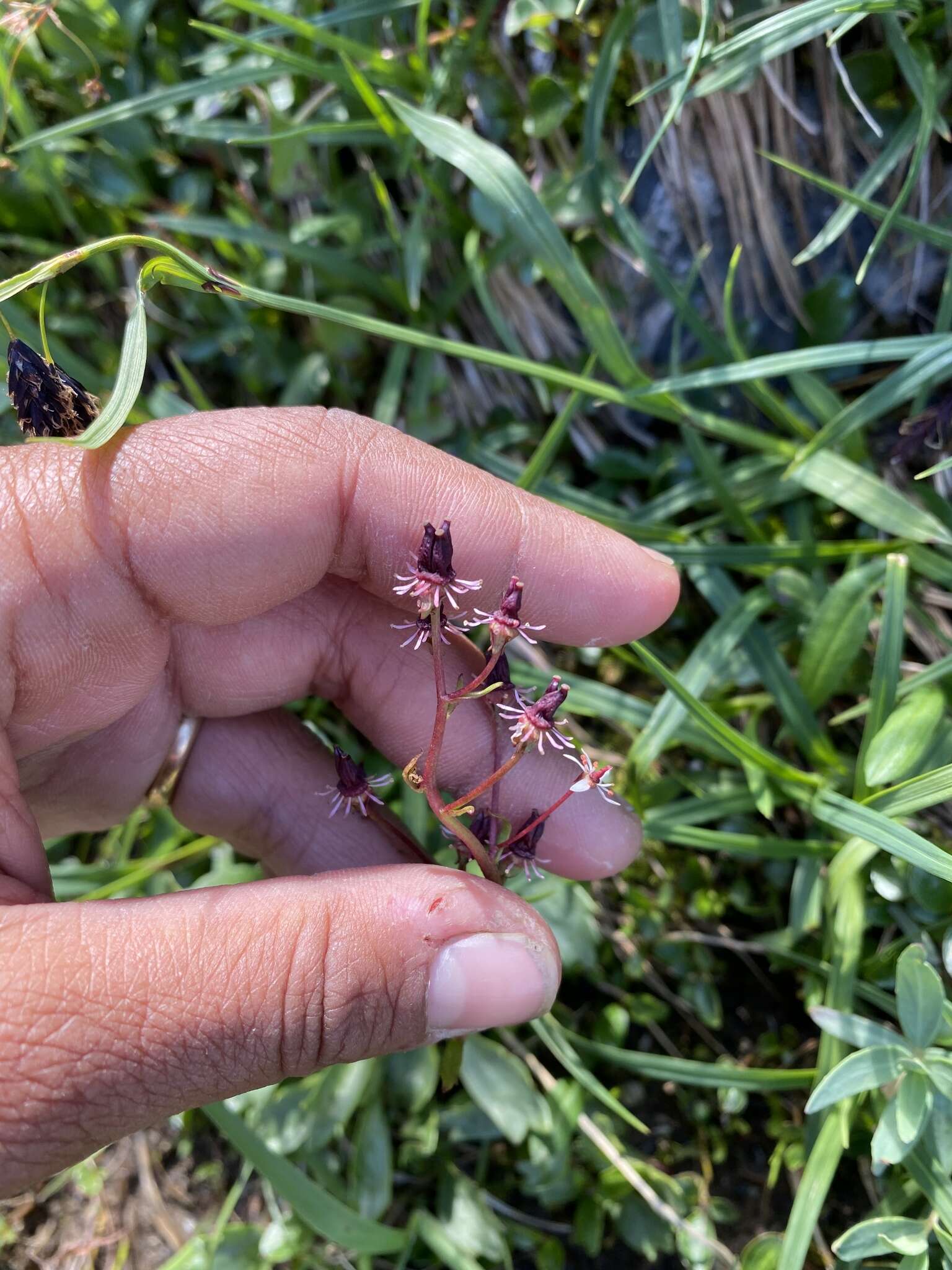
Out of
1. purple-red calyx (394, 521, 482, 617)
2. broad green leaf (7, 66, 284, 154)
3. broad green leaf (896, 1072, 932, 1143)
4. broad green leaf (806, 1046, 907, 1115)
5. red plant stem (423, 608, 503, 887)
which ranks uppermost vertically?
broad green leaf (7, 66, 284, 154)

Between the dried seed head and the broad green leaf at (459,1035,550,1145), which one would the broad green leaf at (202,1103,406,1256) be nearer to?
the broad green leaf at (459,1035,550,1145)

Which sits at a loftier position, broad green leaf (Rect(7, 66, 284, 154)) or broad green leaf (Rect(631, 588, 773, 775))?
broad green leaf (Rect(7, 66, 284, 154))

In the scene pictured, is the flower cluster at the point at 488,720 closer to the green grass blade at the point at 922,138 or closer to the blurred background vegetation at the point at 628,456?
the blurred background vegetation at the point at 628,456

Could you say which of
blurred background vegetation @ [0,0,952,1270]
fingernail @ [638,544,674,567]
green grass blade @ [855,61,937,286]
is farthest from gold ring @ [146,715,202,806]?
green grass blade @ [855,61,937,286]

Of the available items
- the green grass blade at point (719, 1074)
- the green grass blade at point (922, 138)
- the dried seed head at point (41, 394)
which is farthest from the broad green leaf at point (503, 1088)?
the green grass blade at point (922, 138)

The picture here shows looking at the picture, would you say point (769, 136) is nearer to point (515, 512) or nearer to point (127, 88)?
point (515, 512)

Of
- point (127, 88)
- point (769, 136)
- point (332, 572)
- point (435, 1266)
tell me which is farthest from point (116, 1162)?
point (769, 136)

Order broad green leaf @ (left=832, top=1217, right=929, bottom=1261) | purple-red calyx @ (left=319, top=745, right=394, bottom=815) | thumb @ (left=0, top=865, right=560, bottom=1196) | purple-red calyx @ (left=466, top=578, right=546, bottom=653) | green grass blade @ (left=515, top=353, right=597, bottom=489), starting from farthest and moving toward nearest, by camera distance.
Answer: green grass blade @ (left=515, top=353, right=597, bottom=489)
purple-red calyx @ (left=319, top=745, right=394, bottom=815)
broad green leaf @ (left=832, top=1217, right=929, bottom=1261)
purple-red calyx @ (left=466, top=578, right=546, bottom=653)
thumb @ (left=0, top=865, right=560, bottom=1196)
